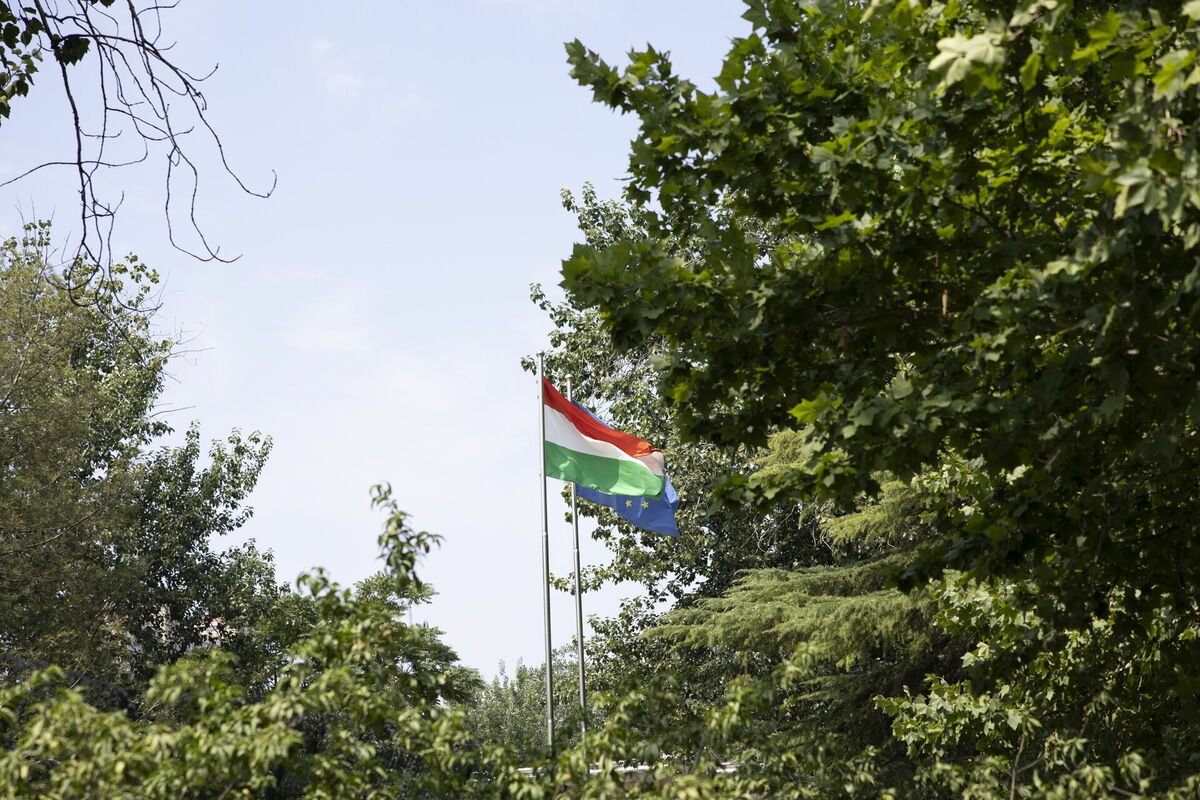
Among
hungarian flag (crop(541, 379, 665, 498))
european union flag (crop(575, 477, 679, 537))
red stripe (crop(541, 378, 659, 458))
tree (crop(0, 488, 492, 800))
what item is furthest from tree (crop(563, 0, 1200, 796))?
european union flag (crop(575, 477, 679, 537))

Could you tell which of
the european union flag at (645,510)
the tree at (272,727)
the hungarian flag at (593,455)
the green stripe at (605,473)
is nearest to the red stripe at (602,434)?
the hungarian flag at (593,455)

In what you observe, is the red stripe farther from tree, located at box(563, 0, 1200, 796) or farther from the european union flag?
tree, located at box(563, 0, 1200, 796)

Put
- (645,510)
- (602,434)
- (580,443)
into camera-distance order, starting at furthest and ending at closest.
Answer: (645,510) < (602,434) < (580,443)

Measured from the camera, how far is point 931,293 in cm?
658

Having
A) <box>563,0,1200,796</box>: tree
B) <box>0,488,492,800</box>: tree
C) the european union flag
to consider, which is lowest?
<box>0,488,492,800</box>: tree

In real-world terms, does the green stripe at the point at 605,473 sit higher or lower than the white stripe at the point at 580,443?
lower

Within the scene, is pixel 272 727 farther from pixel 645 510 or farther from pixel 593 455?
pixel 645 510

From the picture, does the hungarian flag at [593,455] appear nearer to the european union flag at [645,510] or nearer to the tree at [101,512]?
the european union flag at [645,510]

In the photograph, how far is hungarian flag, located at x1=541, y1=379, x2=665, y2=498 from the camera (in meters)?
15.9

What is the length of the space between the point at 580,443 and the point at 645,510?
4.71ft

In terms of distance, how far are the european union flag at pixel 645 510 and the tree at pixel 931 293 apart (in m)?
9.20

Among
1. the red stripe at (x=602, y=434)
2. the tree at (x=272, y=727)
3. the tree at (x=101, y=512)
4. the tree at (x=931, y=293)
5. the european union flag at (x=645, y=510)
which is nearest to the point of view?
the tree at (x=272, y=727)

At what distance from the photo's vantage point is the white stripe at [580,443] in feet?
52.0

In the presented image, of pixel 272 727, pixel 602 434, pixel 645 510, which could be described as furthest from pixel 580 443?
pixel 272 727
